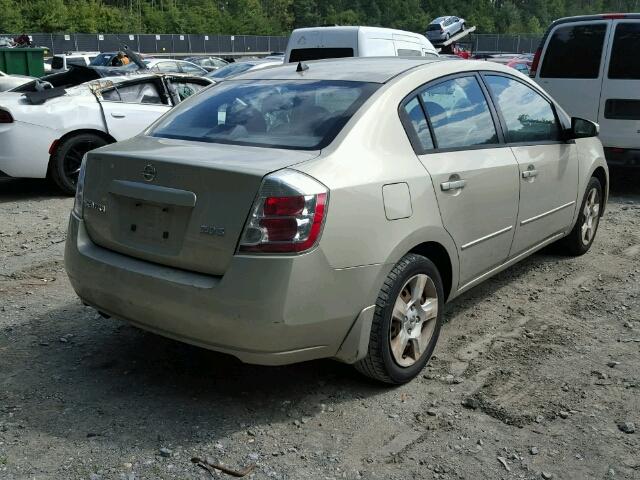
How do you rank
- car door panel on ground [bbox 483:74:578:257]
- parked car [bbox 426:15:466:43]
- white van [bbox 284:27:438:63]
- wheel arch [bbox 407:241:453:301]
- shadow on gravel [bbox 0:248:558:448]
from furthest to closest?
parked car [bbox 426:15:466:43] → white van [bbox 284:27:438:63] → car door panel on ground [bbox 483:74:578:257] → wheel arch [bbox 407:241:453:301] → shadow on gravel [bbox 0:248:558:448]

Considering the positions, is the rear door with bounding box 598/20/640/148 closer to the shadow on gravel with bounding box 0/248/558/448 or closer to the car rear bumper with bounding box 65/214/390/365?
the shadow on gravel with bounding box 0/248/558/448

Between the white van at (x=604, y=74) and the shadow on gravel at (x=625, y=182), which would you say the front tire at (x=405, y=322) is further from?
the shadow on gravel at (x=625, y=182)

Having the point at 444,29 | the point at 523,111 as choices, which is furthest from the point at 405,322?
the point at 444,29

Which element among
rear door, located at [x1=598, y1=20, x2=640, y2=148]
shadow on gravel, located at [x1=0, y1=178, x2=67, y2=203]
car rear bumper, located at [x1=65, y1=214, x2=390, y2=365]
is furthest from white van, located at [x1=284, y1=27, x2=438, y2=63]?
car rear bumper, located at [x1=65, y1=214, x2=390, y2=365]

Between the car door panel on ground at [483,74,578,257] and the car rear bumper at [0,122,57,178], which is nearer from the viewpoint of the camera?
the car door panel on ground at [483,74,578,257]

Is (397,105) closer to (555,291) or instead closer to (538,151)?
(538,151)

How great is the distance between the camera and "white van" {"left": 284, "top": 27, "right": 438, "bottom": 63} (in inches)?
390

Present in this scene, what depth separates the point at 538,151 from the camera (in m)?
4.80

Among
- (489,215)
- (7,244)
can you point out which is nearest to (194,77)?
(7,244)

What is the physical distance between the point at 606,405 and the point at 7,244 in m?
5.05

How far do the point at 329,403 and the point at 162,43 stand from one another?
57.9 m

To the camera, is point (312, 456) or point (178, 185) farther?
point (178, 185)

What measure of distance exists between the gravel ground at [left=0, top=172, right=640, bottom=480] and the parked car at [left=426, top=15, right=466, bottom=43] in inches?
826

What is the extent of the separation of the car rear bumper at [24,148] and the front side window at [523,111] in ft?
17.1
